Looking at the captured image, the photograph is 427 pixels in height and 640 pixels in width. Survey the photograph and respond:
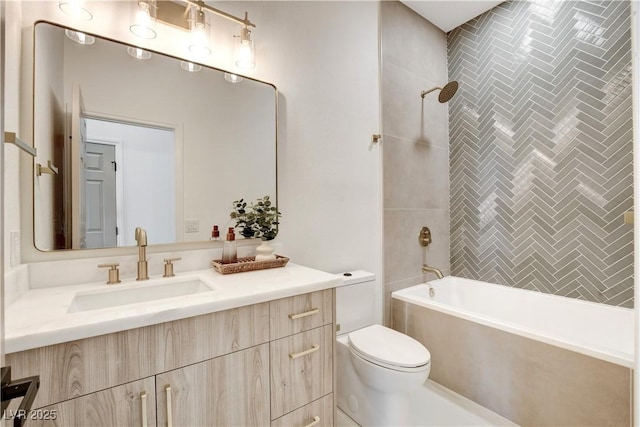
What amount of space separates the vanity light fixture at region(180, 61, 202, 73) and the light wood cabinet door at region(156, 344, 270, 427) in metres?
1.27

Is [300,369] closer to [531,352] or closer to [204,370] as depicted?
[204,370]

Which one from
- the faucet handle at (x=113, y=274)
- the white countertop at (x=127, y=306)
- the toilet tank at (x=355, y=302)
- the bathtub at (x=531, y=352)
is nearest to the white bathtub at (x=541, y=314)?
the bathtub at (x=531, y=352)

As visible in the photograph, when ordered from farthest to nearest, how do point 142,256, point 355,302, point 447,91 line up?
point 447,91 < point 355,302 < point 142,256

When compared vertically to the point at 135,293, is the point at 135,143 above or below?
above

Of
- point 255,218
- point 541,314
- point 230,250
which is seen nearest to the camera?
point 230,250

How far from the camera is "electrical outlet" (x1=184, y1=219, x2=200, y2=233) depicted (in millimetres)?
1414

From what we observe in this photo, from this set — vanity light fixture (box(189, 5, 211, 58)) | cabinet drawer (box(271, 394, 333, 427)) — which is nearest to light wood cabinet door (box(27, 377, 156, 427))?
cabinet drawer (box(271, 394, 333, 427))

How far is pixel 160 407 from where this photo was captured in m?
0.86

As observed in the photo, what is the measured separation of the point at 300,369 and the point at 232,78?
4.61ft

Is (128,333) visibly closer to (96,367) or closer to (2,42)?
(96,367)

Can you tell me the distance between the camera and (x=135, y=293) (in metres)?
1.16

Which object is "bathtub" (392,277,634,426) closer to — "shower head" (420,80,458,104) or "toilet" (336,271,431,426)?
"toilet" (336,271,431,426)

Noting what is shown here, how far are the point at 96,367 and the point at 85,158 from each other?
842 millimetres

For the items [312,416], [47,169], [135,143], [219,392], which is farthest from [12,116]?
[312,416]
